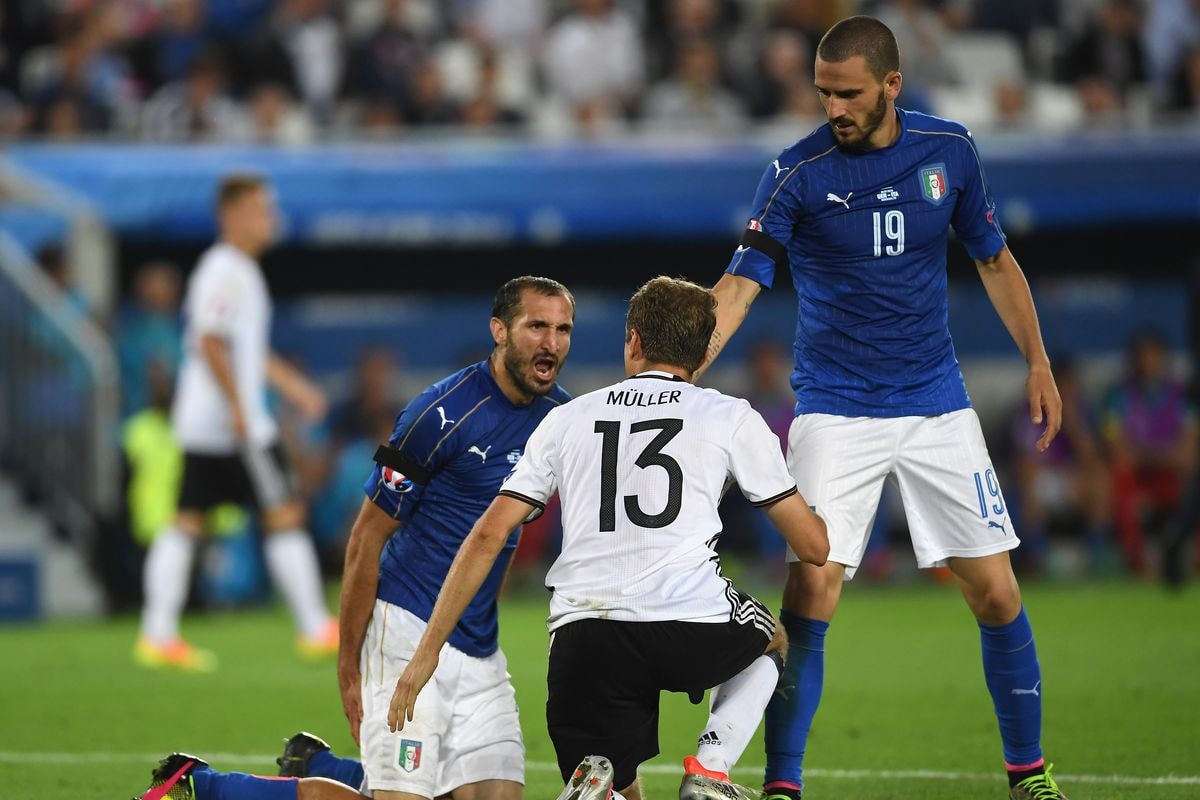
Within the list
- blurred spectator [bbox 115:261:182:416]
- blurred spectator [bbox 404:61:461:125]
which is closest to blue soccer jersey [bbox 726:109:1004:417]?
blurred spectator [bbox 115:261:182:416]

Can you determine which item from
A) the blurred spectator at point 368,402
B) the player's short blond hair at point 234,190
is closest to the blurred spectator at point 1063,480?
the blurred spectator at point 368,402

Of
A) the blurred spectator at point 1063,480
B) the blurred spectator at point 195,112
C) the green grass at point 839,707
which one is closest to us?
the green grass at point 839,707

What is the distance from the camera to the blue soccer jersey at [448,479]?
571 centimetres

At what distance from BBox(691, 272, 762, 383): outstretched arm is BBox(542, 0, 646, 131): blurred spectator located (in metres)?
11.1

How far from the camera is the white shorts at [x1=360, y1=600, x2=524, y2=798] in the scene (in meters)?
5.50

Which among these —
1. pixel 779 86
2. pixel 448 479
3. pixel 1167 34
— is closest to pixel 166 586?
pixel 448 479

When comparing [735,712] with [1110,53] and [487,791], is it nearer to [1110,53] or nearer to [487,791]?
[487,791]

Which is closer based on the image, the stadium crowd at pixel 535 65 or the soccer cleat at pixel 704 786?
the soccer cleat at pixel 704 786

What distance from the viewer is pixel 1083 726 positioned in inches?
301

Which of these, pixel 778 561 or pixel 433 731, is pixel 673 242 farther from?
pixel 433 731

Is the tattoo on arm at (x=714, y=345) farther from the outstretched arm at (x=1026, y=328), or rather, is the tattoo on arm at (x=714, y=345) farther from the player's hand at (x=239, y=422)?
the player's hand at (x=239, y=422)

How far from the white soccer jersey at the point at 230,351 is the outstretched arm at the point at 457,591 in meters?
5.97

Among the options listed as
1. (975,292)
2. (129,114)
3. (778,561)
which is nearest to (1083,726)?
(778,561)

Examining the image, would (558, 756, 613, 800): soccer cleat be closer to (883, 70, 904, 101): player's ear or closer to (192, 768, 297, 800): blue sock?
(192, 768, 297, 800): blue sock
